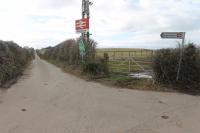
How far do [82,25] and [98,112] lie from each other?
1497 cm

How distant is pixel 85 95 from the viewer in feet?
38.6

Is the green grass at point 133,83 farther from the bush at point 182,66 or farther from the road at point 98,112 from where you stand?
the road at point 98,112

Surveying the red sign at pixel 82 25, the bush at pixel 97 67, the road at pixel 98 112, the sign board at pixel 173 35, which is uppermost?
the red sign at pixel 82 25

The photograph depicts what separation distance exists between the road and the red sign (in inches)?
417

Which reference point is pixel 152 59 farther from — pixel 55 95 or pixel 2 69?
pixel 2 69

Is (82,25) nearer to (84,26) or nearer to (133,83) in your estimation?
(84,26)

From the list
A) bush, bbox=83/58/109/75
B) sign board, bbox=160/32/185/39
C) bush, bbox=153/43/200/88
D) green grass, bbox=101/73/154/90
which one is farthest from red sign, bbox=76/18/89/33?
sign board, bbox=160/32/185/39

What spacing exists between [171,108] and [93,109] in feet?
8.23

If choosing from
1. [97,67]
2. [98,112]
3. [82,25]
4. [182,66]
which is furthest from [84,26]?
[98,112]

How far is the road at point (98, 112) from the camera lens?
680 centimetres

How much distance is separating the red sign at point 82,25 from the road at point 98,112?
10592mm

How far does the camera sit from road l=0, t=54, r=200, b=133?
22.3 ft

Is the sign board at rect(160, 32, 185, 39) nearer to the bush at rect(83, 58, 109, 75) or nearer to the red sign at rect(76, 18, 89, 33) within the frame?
the bush at rect(83, 58, 109, 75)

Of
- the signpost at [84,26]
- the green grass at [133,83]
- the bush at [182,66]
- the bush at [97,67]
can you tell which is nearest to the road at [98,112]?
the green grass at [133,83]
